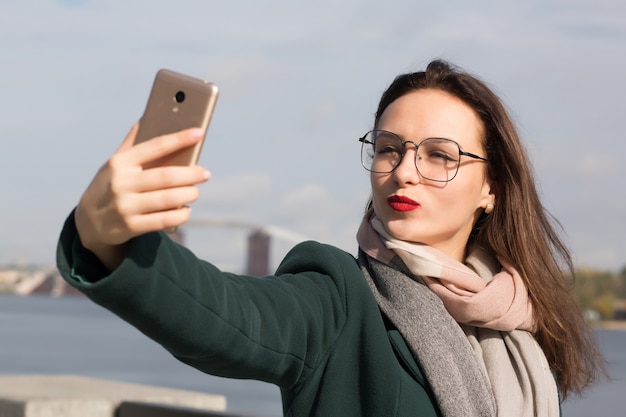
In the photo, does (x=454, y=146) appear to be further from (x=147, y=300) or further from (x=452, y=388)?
(x=147, y=300)

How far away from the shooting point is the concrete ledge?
14.6ft

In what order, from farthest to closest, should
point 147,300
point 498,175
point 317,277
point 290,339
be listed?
1. point 498,175
2. point 317,277
3. point 290,339
4. point 147,300

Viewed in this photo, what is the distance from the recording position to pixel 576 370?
2.60 meters

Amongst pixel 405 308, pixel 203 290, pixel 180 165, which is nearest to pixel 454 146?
pixel 405 308

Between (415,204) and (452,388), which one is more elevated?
(415,204)

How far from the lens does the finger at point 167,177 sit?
1460 mm

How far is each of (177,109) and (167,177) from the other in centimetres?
10

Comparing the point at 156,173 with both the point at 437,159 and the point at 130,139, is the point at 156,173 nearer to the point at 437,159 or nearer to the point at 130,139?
the point at 130,139

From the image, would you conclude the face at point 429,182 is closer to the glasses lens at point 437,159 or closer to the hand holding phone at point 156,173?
the glasses lens at point 437,159

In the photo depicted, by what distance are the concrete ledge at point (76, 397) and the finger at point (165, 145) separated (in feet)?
9.72

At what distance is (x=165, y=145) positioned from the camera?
147 centimetres

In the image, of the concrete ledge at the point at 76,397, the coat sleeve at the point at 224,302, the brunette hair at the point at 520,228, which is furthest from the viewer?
the concrete ledge at the point at 76,397

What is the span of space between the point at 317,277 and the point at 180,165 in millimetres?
652

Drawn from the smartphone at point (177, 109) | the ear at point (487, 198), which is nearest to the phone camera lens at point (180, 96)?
the smartphone at point (177, 109)
